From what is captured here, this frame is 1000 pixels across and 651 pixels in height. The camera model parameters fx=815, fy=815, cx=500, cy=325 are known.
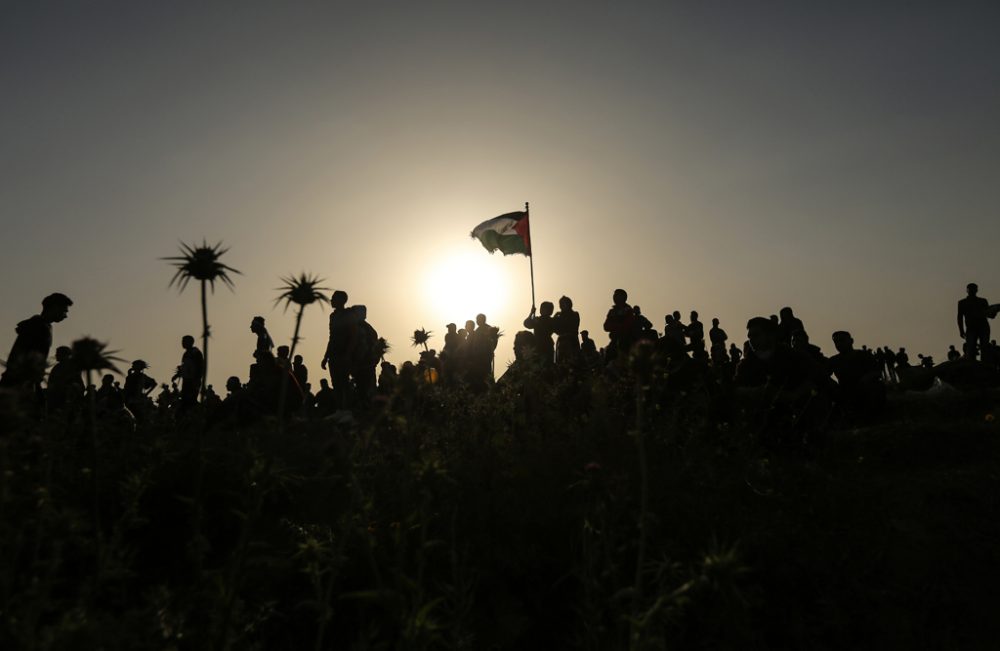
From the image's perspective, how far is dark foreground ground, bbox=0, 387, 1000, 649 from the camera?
13.0 ft

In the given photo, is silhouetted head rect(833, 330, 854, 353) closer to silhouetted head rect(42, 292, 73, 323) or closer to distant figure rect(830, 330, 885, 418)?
distant figure rect(830, 330, 885, 418)

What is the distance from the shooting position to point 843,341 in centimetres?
1162

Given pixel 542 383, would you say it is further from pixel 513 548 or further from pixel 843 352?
pixel 843 352

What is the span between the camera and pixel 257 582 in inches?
202

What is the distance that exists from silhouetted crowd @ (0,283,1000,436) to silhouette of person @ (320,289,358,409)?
2cm

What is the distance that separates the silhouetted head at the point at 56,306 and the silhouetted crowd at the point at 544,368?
0.03ft

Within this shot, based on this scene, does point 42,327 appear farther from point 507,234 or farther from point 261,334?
point 507,234

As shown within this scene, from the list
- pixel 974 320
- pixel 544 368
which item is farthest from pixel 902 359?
pixel 544 368

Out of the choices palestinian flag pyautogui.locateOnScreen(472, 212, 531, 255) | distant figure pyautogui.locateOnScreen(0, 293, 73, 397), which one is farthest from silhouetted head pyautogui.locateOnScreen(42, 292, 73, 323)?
palestinian flag pyautogui.locateOnScreen(472, 212, 531, 255)

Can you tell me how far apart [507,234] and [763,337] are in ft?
41.1

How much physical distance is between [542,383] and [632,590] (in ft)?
22.4

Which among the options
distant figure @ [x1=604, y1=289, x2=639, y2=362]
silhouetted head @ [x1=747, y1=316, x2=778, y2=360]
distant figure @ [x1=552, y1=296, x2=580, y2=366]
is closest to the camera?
silhouetted head @ [x1=747, y1=316, x2=778, y2=360]

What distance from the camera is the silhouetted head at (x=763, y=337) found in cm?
1003

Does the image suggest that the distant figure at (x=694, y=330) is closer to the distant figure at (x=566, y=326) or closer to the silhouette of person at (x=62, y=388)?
the distant figure at (x=566, y=326)
